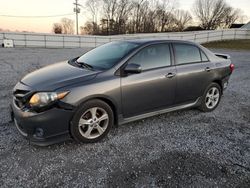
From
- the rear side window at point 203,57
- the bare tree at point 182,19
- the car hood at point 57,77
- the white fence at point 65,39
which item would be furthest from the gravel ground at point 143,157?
the bare tree at point 182,19

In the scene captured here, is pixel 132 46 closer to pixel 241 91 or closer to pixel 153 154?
pixel 153 154

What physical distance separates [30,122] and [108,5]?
6111 cm

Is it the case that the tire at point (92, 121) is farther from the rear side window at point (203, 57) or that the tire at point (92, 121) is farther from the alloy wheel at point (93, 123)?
the rear side window at point (203, 57)

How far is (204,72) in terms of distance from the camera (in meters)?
4.10

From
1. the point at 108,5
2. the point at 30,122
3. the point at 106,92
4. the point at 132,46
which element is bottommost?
the point at 30,122

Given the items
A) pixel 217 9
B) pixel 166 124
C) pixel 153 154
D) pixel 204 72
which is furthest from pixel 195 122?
pixel 217 9

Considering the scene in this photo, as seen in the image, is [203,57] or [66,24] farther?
[66,24]

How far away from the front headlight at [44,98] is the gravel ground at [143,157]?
26.6 inches

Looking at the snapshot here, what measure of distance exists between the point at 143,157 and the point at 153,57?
5.46 feet

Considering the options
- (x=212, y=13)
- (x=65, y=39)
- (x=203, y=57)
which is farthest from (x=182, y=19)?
(x=203, y=57)

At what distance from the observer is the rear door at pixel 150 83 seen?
10.7ft

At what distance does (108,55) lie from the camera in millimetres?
3645

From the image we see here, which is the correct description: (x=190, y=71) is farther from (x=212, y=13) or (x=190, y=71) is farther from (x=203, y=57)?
(x=212, y=13)

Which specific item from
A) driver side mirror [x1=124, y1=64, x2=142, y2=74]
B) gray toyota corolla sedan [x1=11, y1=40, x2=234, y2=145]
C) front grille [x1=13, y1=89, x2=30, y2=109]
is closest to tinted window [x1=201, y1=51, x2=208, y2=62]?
gray toyota corolla sedan [x1=11, y1=40, x2=234, y2=145]
